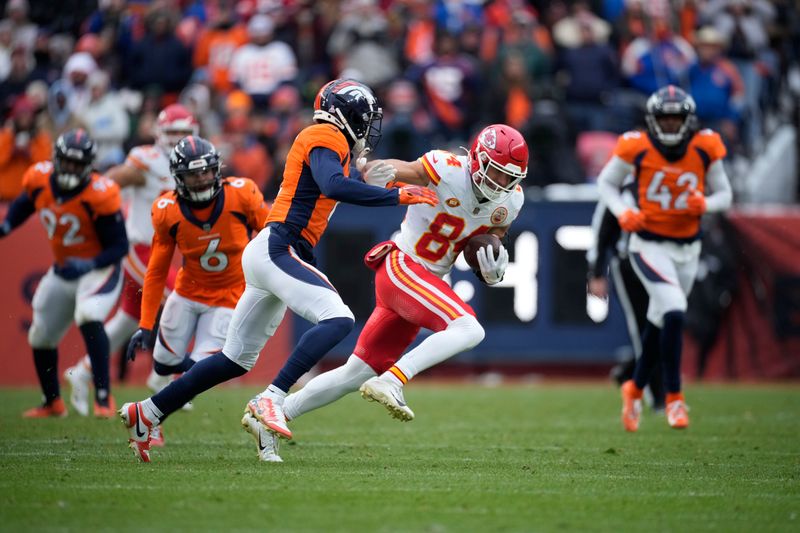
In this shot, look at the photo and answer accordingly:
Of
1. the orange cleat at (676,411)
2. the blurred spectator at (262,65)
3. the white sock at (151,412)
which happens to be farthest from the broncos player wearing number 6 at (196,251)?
the blurred spectator at (262,65)

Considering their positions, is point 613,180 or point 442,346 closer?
point 442,346

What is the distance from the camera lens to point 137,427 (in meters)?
6.66

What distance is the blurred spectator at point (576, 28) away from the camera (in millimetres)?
15219

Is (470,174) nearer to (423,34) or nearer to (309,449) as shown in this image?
(309,449)

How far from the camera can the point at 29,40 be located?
1659 cm

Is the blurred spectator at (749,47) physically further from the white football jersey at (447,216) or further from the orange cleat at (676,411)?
the white football jersey at (447,216)

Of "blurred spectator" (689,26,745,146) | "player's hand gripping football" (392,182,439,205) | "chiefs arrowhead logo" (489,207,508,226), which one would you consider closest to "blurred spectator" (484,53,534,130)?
"blurred spectator" (689,26,745,146)

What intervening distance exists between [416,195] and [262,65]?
9.01 m

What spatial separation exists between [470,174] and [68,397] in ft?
17.5

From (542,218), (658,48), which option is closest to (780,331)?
(542,218)

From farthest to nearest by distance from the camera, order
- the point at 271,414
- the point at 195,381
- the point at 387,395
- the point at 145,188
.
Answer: the point at 145,188 → the point at 195,381 → the point at 271,414 → the point at 387,395

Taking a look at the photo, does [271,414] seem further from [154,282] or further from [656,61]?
[656,61]

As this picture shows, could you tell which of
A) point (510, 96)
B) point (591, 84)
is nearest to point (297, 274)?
point (510, 96)

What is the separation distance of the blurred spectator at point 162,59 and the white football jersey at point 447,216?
345 inches
